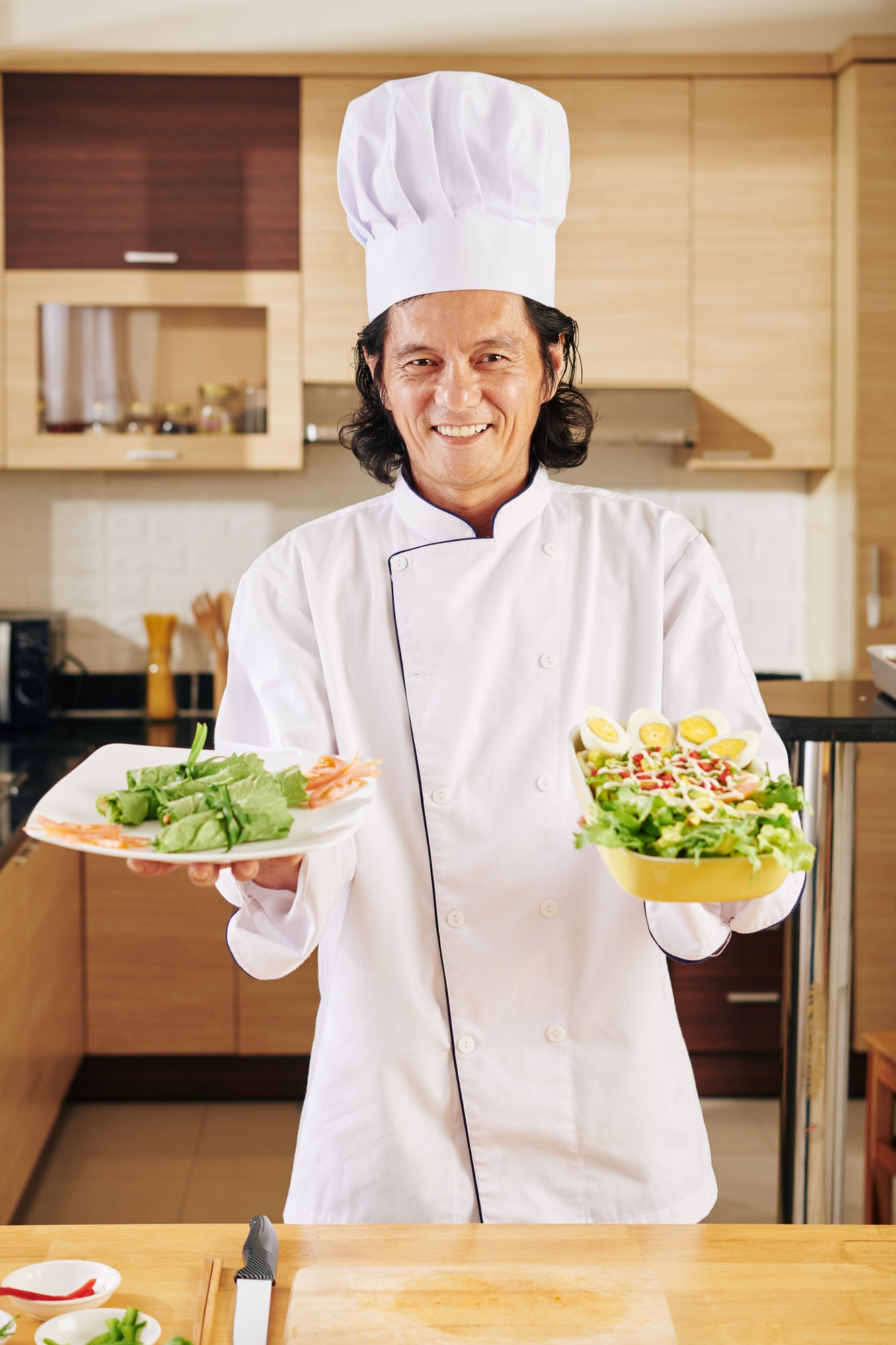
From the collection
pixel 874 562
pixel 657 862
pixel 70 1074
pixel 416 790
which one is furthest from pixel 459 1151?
pixel 874 562

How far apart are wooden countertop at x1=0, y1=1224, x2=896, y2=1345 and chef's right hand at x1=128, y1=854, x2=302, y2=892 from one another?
0.95 ft

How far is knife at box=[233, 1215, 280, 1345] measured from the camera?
2.85ft

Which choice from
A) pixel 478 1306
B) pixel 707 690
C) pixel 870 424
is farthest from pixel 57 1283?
pixel 870 424

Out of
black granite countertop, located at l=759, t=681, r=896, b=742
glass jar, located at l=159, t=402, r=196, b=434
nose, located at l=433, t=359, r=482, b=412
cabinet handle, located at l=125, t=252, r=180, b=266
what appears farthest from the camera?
glass jar, located at l=159, t=402, r=196, b=434

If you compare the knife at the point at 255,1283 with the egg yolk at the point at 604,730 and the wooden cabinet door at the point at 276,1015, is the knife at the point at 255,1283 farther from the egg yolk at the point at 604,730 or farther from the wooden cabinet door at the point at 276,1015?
the wooden cabinet door at the point at 276,1015

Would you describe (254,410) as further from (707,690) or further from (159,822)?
(159,822)

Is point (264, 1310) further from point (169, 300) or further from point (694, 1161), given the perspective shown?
point (169, 300)

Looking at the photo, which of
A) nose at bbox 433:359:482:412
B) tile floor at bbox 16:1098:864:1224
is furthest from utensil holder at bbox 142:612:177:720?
nose at bbox 433:359:482:412

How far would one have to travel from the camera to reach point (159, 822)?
1.02 metres

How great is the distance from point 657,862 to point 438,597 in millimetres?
460

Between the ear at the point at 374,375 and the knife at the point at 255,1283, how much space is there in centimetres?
79

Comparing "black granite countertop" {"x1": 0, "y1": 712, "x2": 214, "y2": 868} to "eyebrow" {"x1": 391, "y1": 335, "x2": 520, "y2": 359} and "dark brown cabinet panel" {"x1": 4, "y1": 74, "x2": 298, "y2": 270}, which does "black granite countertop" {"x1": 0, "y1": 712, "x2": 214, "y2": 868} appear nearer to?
"dark brown cabinet panel" {"x1": 4, "y1": 74, "x2": 298, "y2": 270}

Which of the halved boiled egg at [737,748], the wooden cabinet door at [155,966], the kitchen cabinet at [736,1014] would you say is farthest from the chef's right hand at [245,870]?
the kitchen cabinet at [736,1014]

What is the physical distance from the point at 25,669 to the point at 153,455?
659mm
